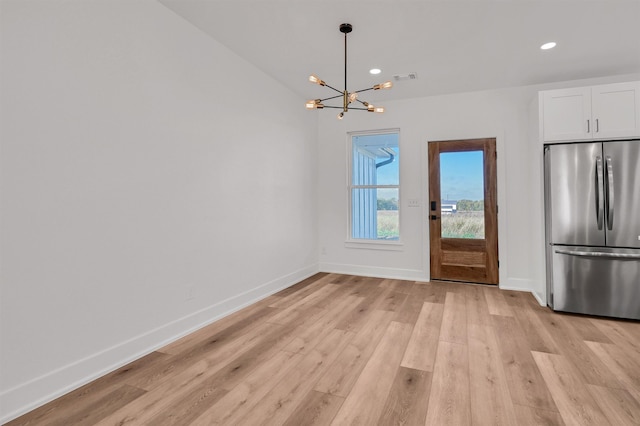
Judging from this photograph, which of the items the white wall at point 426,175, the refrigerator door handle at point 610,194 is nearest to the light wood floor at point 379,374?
the refrigerator door handle at point 610,194

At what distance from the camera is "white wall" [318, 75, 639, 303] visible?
14.1ft

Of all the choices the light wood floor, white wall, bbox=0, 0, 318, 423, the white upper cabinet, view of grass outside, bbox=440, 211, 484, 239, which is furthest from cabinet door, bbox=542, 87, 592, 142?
white wall, bbox=0, 0, 318, 423

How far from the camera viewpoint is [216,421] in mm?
1738

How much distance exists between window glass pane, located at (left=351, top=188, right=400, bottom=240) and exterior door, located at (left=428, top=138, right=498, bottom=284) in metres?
0.60

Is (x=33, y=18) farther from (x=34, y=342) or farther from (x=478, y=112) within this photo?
(x=478, y=112)

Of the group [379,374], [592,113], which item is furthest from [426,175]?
[379,374]

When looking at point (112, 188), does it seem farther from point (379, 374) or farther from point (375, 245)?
point (375, 245)

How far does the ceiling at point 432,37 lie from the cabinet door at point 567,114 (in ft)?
1.37

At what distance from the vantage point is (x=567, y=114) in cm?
354

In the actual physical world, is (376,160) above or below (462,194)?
above

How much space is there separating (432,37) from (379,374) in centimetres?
307

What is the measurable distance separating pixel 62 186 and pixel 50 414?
134 cm

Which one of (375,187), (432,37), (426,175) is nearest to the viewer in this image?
(432,37)

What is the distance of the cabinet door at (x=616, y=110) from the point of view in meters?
3.35
